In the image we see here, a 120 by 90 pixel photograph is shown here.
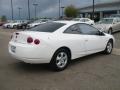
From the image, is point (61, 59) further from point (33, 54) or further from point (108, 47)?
point (108, 47)

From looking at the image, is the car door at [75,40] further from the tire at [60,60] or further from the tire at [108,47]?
the tire at [108,47]

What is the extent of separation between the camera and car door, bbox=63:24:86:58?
6753mm

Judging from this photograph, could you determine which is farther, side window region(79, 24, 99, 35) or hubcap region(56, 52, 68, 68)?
side window region(79, 24, 99, 35)

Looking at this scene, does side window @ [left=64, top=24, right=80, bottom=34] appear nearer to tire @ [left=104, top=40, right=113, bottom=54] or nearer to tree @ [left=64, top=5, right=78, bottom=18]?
tire @ [left=104, top=40, right=113, bottom=54]

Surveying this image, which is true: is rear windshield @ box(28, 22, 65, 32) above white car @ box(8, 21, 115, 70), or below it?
above

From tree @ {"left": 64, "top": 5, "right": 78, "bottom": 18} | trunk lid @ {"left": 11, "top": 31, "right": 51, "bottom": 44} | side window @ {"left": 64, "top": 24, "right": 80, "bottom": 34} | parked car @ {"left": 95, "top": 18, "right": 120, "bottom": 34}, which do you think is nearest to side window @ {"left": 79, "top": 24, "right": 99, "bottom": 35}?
side window @ {"left": 64, "top": 24, "right": 80, "bottom": 34}

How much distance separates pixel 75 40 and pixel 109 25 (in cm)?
1207

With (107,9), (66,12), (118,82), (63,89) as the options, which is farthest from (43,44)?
(66,12)

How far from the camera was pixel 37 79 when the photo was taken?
18.8 ft

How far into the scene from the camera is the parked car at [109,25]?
18.0 m

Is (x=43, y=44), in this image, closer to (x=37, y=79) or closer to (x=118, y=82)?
(x=37, y=79)

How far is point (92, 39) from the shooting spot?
7672mm

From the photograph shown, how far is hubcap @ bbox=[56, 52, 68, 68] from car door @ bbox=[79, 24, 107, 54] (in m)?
1.12

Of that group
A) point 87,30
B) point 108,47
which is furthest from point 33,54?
point 108,47
